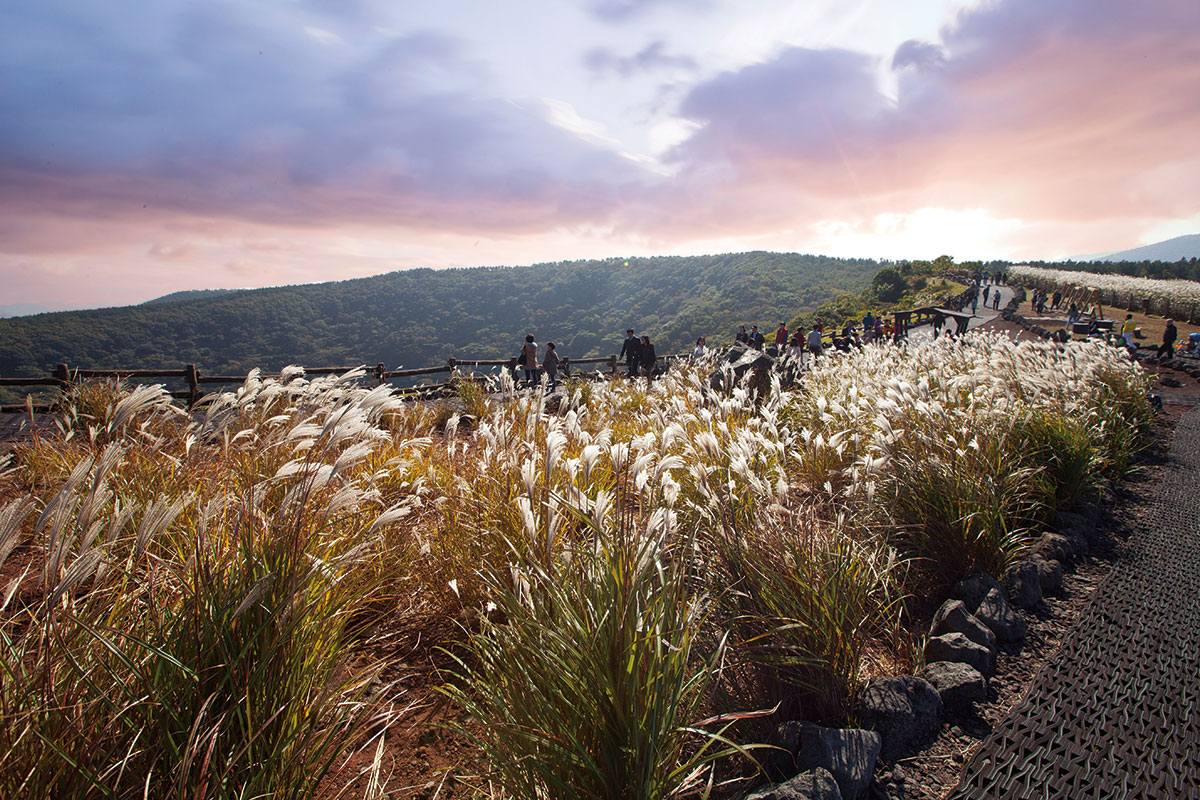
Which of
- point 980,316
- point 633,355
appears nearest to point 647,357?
point 633,355

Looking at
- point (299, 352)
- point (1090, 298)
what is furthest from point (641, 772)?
point (299, 352)

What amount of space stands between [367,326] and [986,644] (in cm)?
9191

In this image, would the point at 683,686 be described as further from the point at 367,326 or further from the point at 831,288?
the point at 831,288

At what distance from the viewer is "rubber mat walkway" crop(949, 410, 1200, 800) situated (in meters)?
2.27

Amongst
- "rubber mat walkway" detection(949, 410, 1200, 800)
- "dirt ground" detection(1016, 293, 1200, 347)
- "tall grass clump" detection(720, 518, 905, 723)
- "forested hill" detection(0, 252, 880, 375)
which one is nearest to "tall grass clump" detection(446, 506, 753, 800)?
"tall grass clump" detection(720, 518, 905, 723)

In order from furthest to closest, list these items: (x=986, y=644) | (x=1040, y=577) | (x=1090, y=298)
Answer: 1. (x=1090, y=298)
2. (x=1040, y=577)
3. (x=986, y=644)

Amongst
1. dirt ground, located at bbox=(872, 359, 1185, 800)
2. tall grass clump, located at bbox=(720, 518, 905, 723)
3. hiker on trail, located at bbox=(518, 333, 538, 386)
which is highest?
hiker on trail, located at bbox=(518, 333, 538, 386)

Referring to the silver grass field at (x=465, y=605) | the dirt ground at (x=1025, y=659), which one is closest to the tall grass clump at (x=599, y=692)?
the silver grass field at (x=465, y=605)

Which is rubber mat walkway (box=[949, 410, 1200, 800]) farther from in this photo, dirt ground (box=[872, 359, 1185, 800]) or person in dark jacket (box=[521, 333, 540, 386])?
person in dark jacket (box=[521, 333, 540, 386])

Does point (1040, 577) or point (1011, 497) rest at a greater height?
point (1011, 497)

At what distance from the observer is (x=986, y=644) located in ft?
10.3

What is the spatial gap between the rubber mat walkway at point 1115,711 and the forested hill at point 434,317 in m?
59.0

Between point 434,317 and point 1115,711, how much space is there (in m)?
95.5

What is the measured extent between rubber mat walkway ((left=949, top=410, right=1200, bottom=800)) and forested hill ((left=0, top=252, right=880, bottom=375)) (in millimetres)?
58964
